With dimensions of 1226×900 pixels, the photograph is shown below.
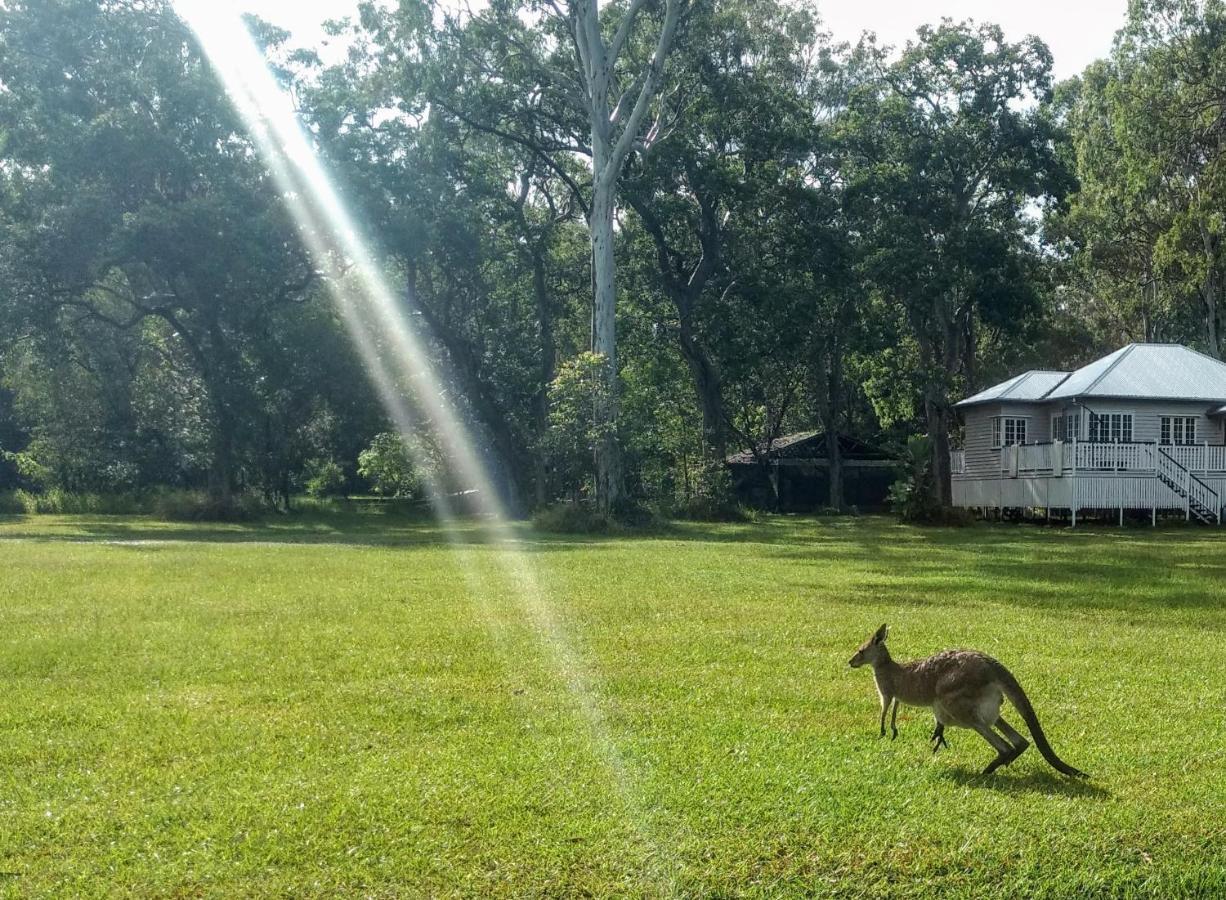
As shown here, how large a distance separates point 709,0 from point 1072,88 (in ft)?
78.1

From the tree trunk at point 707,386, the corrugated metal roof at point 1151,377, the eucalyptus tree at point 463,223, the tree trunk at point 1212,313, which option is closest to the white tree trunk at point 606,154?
the eucalyptus tree at point 463,223

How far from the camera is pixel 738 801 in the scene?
5.48m

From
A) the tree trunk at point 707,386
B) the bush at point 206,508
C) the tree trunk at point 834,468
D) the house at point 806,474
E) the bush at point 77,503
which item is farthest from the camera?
the house at point 806,474

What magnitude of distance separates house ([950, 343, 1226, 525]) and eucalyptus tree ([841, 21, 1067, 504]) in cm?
499

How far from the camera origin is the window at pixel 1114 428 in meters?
38.3

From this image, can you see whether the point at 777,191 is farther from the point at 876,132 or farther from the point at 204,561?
the point at 204,561

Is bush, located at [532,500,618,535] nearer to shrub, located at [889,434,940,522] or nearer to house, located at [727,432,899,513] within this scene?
shrub, located at [889,434,940,522]

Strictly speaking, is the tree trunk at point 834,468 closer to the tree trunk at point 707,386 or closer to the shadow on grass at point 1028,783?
the tree trunk at point 707,386

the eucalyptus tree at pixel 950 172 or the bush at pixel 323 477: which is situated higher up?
the eucalyptus tree at pixel 950 172

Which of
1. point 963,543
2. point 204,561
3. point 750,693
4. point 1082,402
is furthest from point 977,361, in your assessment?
point 750,693

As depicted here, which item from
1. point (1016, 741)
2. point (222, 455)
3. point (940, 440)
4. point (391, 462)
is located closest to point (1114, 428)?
point (940, 440)

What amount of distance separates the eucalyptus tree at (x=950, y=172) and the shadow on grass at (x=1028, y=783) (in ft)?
131

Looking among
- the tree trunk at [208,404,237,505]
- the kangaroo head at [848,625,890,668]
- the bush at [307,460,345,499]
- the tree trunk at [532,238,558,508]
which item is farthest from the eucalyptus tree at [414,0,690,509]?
the kangaroo head at [848,625,890,668]

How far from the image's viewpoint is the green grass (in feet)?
15.6
